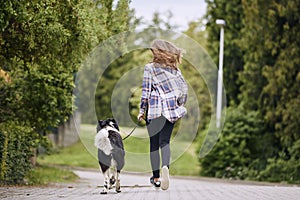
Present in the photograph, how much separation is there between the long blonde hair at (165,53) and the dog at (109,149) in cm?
139

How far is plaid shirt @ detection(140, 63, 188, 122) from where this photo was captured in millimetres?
9633

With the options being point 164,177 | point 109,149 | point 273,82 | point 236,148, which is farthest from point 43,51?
point 236,148

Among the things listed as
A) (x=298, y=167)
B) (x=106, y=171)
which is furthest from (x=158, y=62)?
(x=298, y=167)

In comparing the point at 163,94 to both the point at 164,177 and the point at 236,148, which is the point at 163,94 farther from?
the point at 236,148

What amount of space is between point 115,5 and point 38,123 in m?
4.05

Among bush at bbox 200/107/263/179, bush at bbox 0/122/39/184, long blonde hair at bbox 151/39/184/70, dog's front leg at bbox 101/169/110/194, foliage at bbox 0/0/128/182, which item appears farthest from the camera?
bush at bbox 200/107/263/179

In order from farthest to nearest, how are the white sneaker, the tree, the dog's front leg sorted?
1. the tree
2. the dog's front leg
3. the white sneaker

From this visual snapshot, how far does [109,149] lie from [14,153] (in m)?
4.87

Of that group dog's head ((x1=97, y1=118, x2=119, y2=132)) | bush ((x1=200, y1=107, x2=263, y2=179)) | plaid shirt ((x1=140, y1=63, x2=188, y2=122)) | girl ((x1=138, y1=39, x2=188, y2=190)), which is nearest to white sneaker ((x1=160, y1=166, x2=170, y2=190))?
girl ((x1=138, y1=39, x2=188, y2=190))

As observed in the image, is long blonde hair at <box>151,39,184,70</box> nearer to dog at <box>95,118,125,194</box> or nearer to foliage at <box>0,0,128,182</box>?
dog at <box>95,118,125,194</box>

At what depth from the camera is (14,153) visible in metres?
14.5

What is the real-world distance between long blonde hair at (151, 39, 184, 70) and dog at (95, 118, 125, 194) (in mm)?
1386

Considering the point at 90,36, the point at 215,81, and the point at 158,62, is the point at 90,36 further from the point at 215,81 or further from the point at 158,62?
the point at 215,81

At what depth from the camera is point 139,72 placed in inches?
1848
